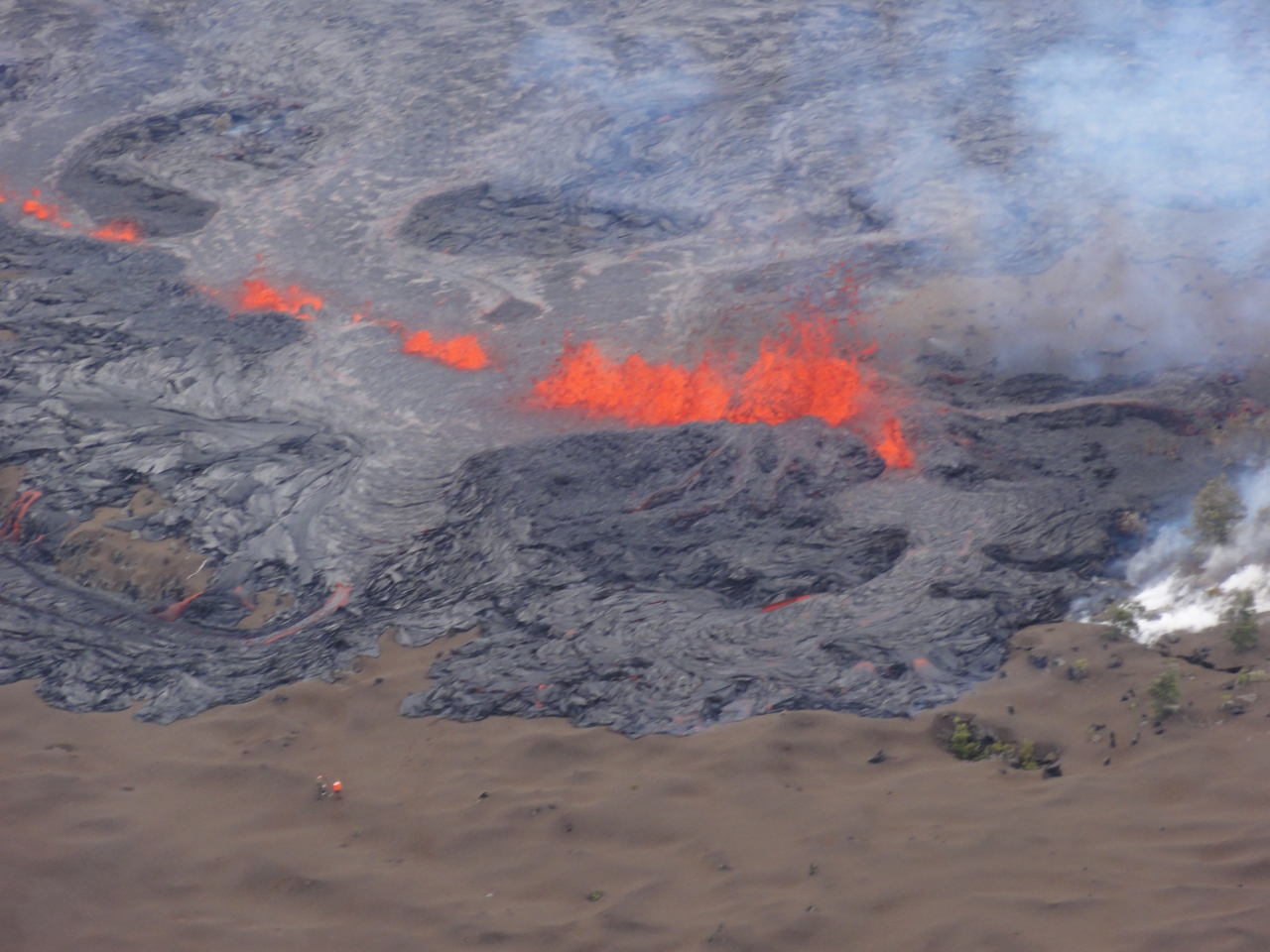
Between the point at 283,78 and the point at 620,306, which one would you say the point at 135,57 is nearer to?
the point at 283,78

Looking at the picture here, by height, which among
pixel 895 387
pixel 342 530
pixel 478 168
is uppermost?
pixel 478 168

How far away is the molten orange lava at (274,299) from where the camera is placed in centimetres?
1476

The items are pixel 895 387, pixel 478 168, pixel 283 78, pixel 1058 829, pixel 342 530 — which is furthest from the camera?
pixel 283 78

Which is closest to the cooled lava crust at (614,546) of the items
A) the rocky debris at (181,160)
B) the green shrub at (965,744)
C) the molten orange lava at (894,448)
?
the molten orange lava at (894,448)

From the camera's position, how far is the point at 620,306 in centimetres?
1408

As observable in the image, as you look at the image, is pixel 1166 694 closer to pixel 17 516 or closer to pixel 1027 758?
pixel 1027 758

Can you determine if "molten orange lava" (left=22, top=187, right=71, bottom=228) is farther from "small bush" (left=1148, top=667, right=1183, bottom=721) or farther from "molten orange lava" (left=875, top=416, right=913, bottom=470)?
"small bush" (left=1148, top=667, right=1183, bottom=721)

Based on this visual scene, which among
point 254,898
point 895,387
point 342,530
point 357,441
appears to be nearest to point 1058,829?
point 254,898

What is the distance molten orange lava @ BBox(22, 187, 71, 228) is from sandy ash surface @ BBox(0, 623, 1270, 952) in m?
11.2

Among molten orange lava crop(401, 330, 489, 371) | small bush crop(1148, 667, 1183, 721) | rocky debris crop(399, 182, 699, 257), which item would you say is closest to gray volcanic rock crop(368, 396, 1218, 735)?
small bush crop(1148, 667, 1183, 721)

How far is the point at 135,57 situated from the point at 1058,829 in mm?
20960

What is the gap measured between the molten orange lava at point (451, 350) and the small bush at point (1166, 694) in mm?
9085

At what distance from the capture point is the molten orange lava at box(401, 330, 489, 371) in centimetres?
1359

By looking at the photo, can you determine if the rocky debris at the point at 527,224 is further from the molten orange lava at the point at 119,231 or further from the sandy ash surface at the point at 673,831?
the sandy ash surface at the point at 673,831
